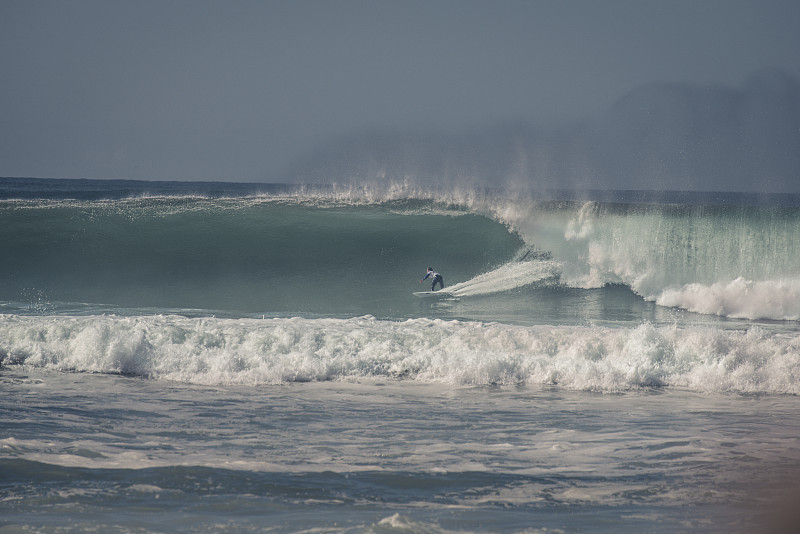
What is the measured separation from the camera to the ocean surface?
446 centimetres

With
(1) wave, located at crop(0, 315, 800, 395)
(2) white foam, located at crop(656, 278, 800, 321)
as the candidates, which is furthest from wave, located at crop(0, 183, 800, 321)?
(1) wave, located at crop(0, 315, 800, 395)

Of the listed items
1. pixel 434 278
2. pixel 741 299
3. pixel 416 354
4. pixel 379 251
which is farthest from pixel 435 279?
pixel 416 354

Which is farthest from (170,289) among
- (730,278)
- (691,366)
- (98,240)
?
(730,278)

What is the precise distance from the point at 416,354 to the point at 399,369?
1.17 ft

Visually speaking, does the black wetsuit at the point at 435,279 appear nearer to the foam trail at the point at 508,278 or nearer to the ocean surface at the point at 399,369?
the foam trail at the point at 508,278

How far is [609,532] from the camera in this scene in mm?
3949

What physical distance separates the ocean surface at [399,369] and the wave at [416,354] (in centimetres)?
4

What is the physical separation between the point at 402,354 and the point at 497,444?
11.0 ft

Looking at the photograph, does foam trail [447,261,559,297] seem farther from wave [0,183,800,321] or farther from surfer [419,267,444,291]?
surfer [419,267,444,291]

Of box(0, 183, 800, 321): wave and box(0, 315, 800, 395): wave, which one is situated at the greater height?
box(0, 183, 800, 321): wave

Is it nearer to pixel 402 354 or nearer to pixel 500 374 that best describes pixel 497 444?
pixel 500 374

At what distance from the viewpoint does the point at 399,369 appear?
871 centimetres

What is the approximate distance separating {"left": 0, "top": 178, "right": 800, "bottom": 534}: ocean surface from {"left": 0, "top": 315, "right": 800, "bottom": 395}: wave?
0.04m

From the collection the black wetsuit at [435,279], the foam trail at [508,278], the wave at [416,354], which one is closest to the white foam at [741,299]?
the foam trail at [508,278]
